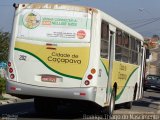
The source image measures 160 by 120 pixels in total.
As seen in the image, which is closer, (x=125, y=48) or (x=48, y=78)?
(x=48, y=78)

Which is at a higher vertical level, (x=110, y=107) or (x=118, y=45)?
(x=118, y=45)

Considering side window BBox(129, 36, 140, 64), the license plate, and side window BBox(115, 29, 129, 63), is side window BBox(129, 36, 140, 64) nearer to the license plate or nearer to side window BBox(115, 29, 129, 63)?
side window BBox(115, 29, 129, 63)

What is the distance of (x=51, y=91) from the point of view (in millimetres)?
15562

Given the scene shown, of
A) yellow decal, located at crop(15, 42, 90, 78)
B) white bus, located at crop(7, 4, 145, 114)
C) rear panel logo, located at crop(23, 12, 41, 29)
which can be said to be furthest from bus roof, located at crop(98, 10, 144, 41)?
rear panel logo, located at crop(23, 12, 41, 29)

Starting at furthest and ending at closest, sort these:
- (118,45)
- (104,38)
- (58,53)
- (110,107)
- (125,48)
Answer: (125,48)
(118,45)
(110,107)
(104,38)
(58,53)

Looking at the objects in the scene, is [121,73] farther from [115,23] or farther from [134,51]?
[134,51]

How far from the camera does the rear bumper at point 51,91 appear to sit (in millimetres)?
15367

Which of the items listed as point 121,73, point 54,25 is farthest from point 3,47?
point 54,25

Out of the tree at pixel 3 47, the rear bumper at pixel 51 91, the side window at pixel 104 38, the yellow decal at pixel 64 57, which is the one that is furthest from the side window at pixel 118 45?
the tree at pixel 3 47

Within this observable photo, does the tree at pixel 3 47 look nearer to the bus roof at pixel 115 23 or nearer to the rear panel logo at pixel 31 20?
the bus roof at pixel 115 23

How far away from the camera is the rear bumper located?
15367 millimetres

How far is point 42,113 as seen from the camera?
Result: 1830cm

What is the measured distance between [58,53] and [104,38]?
1648 mm

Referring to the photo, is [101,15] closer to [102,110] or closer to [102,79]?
[102,79]
